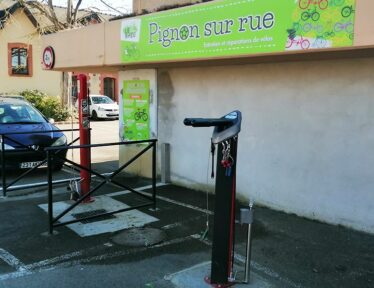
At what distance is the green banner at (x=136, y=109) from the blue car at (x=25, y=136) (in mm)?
1424

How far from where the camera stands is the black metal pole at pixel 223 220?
142 inches

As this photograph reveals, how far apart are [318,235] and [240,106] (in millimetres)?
2419

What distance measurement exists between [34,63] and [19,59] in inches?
34.2

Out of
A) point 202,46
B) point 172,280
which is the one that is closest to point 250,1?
point 202,46

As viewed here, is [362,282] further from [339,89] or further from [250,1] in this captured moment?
[250,1]

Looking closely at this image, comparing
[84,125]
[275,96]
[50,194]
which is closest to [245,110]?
[275,96]

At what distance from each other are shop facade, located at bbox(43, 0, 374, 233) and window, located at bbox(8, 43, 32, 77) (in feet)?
62.5

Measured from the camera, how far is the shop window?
1289 inches

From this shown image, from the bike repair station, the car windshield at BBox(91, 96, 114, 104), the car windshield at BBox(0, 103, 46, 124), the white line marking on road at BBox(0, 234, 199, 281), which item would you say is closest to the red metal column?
the bike repair station

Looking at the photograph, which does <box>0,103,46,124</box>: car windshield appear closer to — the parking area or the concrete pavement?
the parking area

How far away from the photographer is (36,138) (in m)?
8.65

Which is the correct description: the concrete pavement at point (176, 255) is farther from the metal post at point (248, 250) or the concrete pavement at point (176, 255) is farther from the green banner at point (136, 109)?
the green banner at point (136, 109)

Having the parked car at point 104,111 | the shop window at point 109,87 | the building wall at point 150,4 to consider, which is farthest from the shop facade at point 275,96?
the shop window at point 109,87

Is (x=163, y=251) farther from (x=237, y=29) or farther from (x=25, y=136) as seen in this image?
(x=25, y=136)
